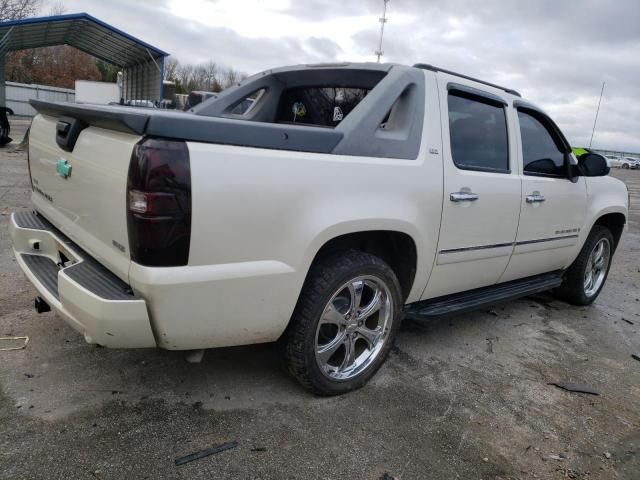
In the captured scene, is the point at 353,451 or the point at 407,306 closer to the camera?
the point at 353,451

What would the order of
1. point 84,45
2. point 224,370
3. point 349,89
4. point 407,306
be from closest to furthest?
point 224,370 → point 407,306 → point 349,89 → point 84,45

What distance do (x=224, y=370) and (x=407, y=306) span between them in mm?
1210

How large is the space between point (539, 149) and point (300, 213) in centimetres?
257

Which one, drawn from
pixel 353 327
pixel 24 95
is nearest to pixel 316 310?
pixel 353 327

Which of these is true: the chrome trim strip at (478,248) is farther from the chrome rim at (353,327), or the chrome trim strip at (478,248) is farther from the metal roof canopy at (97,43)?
the metal roof canopy at (97,43)

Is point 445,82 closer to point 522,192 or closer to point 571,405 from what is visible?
point 522,192

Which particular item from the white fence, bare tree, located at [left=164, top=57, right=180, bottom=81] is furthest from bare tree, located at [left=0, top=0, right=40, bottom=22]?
bare tree, located at [left=164, top=57, right=180, bottom=81]

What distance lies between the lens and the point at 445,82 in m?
3.19

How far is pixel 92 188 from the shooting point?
2.35 metres

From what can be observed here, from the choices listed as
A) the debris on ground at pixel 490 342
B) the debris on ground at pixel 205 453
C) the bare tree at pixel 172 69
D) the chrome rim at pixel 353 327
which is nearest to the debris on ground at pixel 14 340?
the debris on ground at pixel 205 453

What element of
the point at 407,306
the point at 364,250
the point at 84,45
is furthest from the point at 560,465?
the point at 84,45

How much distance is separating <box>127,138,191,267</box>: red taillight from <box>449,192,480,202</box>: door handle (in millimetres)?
1694

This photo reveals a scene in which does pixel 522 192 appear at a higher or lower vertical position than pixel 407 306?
higher

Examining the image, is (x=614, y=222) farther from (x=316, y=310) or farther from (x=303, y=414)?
(x=303, y=414)
